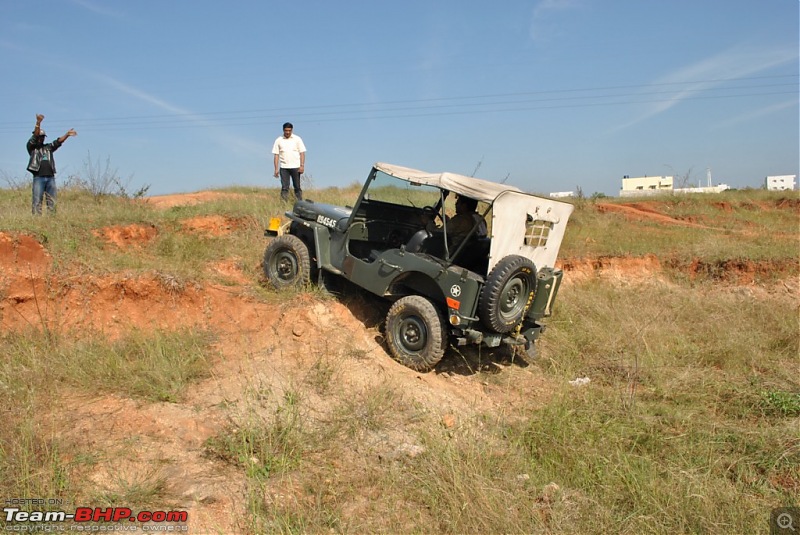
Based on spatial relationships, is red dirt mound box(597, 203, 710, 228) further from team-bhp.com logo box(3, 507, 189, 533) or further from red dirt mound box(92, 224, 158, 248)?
team-bhp.com logo box(3, 507, 189, 533)

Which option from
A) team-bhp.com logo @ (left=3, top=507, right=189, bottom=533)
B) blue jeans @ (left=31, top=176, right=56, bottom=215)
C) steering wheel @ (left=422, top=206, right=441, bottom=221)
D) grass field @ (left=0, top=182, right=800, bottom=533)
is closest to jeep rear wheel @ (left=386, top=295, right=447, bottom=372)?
grass field @ (left=0, top=182, right=800, bottom=533)

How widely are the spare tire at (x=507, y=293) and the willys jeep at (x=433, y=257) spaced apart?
1 centimetres

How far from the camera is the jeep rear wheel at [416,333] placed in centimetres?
541

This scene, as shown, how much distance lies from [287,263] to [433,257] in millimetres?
2109

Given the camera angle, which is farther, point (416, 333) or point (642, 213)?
point (642, 213)

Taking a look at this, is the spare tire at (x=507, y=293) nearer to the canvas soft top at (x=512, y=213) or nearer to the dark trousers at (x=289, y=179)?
the canvas soft top at (x=512, y=213)

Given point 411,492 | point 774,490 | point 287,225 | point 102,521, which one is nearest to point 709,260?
point 774,490

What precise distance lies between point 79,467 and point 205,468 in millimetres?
751

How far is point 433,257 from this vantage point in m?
5.64

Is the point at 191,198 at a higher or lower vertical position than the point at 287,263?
higher

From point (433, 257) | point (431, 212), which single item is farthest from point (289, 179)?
point (433, 257)

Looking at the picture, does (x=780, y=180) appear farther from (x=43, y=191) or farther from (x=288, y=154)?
(x=43, y=191)

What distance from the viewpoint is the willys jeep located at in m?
5.20

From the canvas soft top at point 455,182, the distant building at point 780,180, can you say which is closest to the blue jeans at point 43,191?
the canvas soft top at point 455,182
